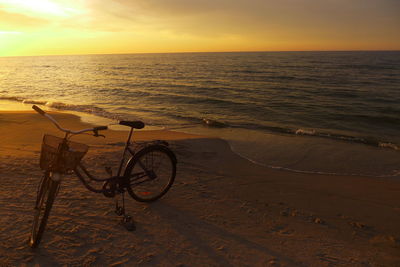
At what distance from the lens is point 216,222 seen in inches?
161

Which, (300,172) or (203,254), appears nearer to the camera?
(203,254)

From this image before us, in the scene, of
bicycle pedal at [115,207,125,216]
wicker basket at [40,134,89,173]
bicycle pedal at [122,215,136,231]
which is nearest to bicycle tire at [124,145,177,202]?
bicycle pedal at [115,207,125,216]

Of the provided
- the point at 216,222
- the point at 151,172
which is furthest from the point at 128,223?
the point at 216,222

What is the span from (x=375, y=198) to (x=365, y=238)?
79.3 inches

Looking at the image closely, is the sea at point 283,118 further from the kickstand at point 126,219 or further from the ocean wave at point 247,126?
the kickstand at point 126,219

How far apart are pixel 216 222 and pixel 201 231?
1.25 feet

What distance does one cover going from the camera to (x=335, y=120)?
585 inches

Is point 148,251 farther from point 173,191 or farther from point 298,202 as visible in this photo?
point 298,202

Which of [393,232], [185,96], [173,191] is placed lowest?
[393,232]

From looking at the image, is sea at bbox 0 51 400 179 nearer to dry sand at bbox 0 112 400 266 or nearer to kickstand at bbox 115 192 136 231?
dry sand at bbox 0 112 400 266

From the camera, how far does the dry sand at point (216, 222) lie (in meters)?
3.24

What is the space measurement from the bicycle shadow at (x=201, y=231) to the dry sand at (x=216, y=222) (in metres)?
0.01

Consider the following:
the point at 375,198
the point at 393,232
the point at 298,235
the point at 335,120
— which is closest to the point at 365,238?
the point at 393,232

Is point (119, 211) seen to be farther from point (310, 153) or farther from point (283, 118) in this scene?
point (283, 118)
